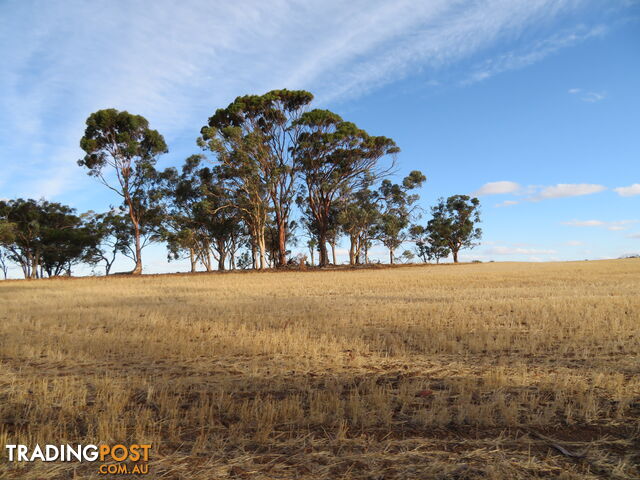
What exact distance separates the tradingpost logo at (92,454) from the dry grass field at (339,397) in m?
0.10

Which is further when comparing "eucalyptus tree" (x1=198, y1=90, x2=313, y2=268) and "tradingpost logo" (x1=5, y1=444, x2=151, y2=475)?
"eucalyptus tree" (x1=198, y1=90, x2=313, y2=268)

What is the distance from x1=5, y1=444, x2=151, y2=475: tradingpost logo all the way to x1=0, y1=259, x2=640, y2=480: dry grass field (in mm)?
102

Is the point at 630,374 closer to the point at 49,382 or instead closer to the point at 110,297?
the point at 49,382

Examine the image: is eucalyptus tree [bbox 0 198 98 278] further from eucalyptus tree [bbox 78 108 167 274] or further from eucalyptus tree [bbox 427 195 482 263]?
eucalyptus tree [bbox 427 195 482 263]

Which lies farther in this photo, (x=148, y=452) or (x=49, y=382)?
(x=49, y=382)

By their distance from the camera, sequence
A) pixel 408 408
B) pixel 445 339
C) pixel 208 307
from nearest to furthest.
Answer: pixel 408 408 < pixel 445 339 < pixel 208 307

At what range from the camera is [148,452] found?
3693mm

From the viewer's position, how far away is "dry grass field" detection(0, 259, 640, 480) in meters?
3.51

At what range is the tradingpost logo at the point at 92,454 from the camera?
11.6 feet

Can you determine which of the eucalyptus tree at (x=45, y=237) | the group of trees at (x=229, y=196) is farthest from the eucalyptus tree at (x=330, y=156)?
the eucalyptus tree at (x=45, y=237)

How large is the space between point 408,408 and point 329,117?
4244 centimetres

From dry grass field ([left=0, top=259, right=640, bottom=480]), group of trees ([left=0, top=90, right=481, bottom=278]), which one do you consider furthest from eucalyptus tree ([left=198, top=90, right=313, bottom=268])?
dry grass field ([left=0, top=259, right=640, bottom=480])

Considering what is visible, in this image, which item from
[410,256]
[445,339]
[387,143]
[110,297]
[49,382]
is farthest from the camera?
[410,256]

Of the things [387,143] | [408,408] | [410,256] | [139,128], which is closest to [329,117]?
[387,143]
